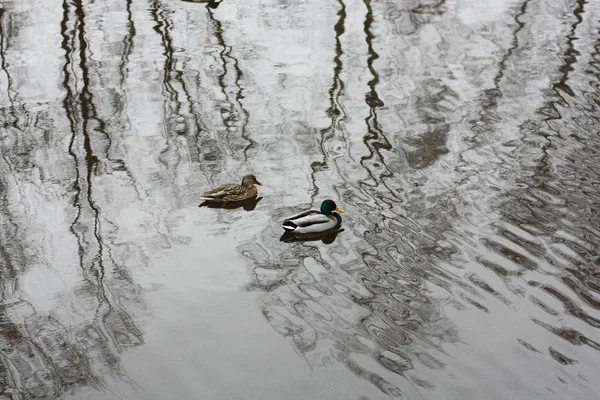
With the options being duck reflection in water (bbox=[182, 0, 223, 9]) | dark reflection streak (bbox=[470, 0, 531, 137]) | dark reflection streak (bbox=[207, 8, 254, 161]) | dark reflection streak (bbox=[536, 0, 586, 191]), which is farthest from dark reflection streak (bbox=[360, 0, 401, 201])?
duck reflection in water (bbox=[182, 0, 223, 9])

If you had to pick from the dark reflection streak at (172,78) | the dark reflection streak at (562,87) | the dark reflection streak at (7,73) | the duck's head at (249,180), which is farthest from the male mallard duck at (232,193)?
the dark reflection streak at (7,73)

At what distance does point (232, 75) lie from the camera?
13812mm

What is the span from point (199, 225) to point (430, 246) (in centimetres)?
242

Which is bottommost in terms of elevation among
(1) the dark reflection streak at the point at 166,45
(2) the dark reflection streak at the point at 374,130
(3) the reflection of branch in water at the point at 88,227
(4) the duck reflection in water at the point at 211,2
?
(3) the reflection of branch in water at the point at 88,227

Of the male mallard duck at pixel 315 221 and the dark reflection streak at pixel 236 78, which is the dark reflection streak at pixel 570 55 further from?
the male mallard duck at pixel 315 221

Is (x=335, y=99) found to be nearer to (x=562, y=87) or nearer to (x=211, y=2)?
(x=562, y=87)

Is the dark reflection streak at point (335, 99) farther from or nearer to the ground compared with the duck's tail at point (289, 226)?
farther from the ground

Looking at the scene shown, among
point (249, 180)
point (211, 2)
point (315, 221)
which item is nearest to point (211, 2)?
point (211, 2)

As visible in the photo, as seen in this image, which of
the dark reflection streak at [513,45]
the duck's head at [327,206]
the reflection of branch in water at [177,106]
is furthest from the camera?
the dark reflection streak at [513,45]

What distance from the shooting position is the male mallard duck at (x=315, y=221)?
9.07 meters

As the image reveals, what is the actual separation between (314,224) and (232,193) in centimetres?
118

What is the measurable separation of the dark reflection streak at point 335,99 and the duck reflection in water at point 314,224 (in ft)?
2.16

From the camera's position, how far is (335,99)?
12992 mm

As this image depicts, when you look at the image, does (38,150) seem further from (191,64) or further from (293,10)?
(293,10)
